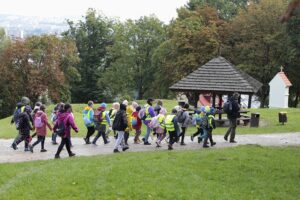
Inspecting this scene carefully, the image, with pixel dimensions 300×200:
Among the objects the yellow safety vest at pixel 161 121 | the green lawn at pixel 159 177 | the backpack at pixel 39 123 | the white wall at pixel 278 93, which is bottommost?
the green lawn at pixel 159 177

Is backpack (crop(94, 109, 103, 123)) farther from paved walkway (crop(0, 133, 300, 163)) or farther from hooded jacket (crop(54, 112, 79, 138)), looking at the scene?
hooded jacket (crop(54, 112, 79, 138))

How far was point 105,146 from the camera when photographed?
18.7 metres

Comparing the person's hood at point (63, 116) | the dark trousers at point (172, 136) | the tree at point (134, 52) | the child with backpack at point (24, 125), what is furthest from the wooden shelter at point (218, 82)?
the tree at point (134, 52)

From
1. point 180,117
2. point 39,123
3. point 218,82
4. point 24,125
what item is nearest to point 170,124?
point 180,117

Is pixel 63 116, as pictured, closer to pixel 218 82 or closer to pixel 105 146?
pixel 105 146

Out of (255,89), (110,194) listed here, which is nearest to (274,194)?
(110,194)

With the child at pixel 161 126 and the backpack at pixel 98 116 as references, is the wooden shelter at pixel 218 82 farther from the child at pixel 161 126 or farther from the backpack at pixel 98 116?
the backpack at pixel 98 116

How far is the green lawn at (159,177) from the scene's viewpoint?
10.9 metres

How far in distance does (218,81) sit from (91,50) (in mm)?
36376

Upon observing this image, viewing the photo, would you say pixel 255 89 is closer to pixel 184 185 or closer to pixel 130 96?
pixel 184 185

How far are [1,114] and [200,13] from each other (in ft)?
77.2

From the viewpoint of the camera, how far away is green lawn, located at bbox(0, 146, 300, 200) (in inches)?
428

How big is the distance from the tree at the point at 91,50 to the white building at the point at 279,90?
2460 cm

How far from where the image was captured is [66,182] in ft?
38.2
